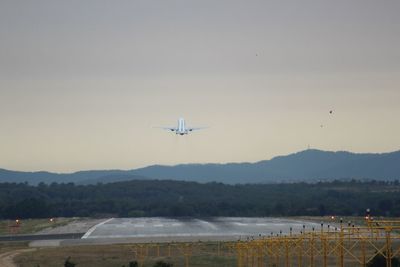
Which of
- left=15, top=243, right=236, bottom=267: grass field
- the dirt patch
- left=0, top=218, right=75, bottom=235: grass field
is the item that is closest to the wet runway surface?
Answer: left=0, top=218, right=75, bottom=235: grass field

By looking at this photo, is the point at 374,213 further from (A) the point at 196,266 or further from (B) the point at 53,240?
(A) the point at 196,266

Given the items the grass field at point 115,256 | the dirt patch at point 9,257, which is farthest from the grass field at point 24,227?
the grass field at point 115,256

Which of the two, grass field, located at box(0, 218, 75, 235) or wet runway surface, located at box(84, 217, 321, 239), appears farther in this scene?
grass field, located at box(0, 218, 75, 235)

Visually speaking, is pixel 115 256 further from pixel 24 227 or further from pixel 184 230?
pixel 24 227

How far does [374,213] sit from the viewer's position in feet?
613

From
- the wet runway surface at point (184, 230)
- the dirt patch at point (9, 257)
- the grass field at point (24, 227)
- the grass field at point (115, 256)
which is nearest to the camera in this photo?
the grass field at point (115, 256)

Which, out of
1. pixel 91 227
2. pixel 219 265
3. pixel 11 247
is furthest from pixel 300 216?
pixel 219 265

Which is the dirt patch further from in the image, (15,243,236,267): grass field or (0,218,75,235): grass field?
(0,218,75,235): grass field

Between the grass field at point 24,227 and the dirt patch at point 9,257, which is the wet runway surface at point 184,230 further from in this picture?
the dirt patch at point 9,257

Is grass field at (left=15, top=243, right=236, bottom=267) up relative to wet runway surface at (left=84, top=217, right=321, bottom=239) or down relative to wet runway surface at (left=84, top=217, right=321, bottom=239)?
down

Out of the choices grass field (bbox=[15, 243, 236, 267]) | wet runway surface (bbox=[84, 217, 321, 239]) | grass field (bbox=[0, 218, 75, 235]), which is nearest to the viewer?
grass field (bbox=[15, 243, 236, 267])

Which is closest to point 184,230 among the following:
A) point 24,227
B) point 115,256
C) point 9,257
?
point 24,227

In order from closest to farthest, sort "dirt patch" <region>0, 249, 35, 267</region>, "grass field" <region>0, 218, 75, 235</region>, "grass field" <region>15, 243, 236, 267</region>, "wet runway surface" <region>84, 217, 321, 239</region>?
1. "grass field" <region>15, 243, 236, 267</region>
2. "dirt patch" <region>0, 249, 35, 267</region>
3. "wet runway surface" <region>84, 217, 321, 239</region>
4. "grass field" <region>0, 218, 75, 235</region>

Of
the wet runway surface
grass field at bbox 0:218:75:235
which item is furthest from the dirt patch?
grass field at bbox 0:218:75:235
